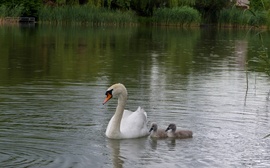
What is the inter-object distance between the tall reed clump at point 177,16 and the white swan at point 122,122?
50849 mm

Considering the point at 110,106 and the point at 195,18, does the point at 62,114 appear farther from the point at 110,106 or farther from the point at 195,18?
the point at 195,18

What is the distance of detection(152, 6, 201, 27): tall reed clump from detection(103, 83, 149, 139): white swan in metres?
50.8

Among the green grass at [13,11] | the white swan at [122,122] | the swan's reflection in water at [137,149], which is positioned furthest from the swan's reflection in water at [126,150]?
the green grass at [13,11]

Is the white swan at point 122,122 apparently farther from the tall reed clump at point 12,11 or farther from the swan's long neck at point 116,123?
the tall reed clump at point 12,11

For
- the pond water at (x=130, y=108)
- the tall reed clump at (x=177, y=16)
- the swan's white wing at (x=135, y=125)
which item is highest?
the swan's white wing at (x=135, y=125)

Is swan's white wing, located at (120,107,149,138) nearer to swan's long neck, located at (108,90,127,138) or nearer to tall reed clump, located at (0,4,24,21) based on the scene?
swan's long neck, located at (108,90,127,138)

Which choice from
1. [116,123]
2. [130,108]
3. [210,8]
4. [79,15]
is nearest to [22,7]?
[79,15]

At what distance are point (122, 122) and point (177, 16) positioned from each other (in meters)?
51.9

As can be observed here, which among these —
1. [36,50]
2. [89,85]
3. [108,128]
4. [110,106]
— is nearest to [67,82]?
[89,85]

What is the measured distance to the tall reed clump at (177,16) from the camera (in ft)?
207

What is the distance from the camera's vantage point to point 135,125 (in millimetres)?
11945

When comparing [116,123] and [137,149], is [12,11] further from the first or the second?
[137,149]

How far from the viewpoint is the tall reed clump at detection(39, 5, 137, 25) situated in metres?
57.6

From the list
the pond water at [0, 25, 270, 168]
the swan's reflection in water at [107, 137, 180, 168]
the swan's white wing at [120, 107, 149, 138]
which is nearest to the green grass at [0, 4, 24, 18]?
the pond water at [0, 25, 270, 168]
